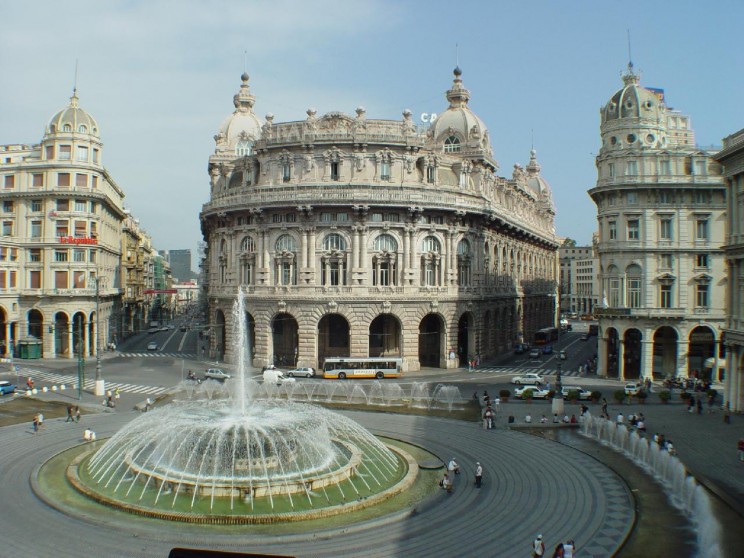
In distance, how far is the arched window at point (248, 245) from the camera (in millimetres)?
67625

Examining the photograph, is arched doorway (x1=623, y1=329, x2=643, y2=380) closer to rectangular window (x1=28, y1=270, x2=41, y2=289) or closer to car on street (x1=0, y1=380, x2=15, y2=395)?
car on street (x1=0, y1=380, x2=15, y2=395)

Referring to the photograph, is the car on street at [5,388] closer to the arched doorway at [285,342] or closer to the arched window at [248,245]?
the arched doorway at [285,342]

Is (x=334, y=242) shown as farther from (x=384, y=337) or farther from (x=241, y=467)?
(x=241, y=467)

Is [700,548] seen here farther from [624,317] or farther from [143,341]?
[143,341]

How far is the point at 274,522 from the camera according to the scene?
24.1 metres

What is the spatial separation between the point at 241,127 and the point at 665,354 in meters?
63.2

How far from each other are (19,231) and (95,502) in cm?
5764

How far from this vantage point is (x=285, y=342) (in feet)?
229

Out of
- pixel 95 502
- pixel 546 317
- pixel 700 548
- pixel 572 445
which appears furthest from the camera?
pixel 546 317

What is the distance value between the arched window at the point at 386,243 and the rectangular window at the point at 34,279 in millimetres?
39522

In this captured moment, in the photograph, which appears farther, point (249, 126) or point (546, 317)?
point (546, 317)

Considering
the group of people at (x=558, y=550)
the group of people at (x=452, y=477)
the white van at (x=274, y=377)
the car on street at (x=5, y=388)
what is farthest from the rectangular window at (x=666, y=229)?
the car on street at (x=5, y=388)

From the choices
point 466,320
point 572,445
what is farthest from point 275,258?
point 572,445

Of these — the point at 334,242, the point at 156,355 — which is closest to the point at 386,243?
the point at 334,242
